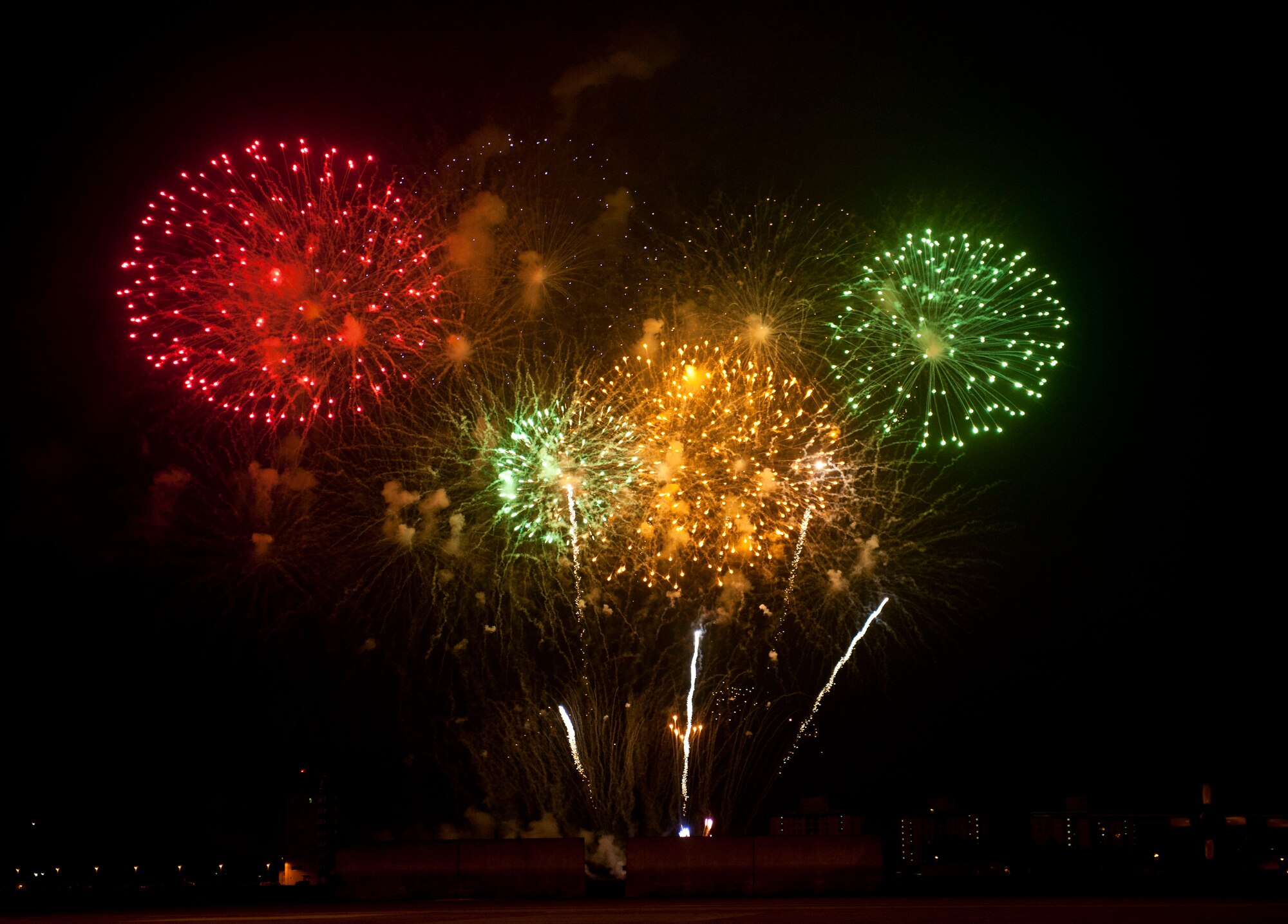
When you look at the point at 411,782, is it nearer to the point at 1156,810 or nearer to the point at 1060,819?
the point at 1060,819

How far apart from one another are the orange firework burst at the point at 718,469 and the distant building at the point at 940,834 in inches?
420

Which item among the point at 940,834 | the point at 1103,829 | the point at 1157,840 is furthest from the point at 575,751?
the point at 1157,840

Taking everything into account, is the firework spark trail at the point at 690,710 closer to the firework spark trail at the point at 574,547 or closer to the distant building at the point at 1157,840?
the firework spark trail at the point at 574,547

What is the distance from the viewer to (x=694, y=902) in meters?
17.8

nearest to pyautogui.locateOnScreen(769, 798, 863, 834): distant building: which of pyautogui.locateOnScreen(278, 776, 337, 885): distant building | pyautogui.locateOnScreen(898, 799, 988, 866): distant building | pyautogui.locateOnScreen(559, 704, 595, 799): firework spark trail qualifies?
pyautogui.locateOnScreen(898, 799, 988, 866): distant building

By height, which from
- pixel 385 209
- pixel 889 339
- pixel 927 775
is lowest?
pixel 927 775

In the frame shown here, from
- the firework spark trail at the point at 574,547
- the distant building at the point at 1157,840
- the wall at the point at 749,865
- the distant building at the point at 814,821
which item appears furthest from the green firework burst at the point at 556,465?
the distant building at the point at 1157,840

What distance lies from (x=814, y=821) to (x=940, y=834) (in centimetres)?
331

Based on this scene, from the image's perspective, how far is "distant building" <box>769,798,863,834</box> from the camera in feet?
90.5

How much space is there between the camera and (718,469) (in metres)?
20.2

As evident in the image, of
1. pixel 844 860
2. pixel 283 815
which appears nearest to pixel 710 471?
pixel 844 860

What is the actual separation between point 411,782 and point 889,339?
22376 mm

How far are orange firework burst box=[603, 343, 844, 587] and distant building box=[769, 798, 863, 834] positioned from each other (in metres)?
7.85

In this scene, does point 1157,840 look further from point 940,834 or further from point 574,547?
point 574,547
